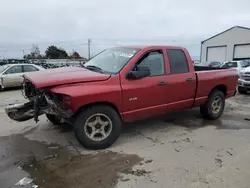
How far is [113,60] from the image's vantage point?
5309mm

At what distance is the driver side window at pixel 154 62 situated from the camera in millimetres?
5200

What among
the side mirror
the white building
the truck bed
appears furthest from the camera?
the white building

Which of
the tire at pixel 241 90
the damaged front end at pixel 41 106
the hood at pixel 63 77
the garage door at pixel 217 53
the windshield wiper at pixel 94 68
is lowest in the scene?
the tire at pixel 241 90

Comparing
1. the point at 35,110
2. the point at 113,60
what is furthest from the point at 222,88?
the point at 35,110

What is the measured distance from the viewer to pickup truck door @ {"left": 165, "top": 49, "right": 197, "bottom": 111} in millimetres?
5500

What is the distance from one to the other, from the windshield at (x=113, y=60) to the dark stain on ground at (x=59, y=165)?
162 centimetres

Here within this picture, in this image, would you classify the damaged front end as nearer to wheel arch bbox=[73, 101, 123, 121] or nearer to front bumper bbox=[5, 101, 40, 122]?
front bumper bbox=[5, 101, 40, 122]

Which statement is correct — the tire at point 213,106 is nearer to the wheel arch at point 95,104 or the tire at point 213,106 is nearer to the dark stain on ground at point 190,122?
the dark stain on ground at point 190,122

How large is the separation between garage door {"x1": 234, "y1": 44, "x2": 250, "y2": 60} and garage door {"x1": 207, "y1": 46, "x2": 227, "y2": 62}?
2.16 m

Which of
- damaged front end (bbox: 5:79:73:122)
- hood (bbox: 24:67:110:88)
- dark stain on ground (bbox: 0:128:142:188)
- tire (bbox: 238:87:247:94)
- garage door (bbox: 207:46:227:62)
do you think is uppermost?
garage door (bbox: 207:46:227:62)

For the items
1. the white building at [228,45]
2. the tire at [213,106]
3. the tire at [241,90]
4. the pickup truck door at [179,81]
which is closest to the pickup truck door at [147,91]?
the pickup truck door at [179,81]

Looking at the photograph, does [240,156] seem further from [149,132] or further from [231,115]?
[231,115]

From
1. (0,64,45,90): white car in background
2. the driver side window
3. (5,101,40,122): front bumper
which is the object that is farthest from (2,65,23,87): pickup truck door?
the driver side window

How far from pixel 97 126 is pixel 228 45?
3906 cm
